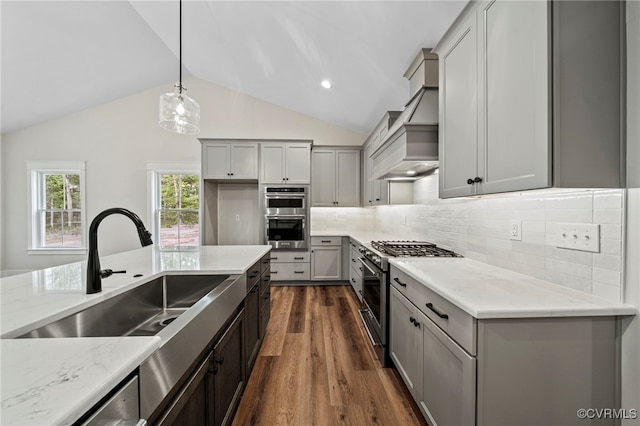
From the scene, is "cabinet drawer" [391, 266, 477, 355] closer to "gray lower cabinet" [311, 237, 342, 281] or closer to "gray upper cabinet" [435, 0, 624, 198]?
"gray upper cabinet" [435, 0, 624, 198]

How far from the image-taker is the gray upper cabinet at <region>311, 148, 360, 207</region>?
182 inches

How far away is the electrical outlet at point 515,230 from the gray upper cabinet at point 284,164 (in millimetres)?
3107

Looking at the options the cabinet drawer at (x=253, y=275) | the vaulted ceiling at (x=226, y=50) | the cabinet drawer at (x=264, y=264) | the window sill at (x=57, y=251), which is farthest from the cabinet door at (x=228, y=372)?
the window sill at (x=57, y=251)

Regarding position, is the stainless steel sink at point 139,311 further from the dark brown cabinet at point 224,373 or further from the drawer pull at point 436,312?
the drawer pull at point 436,312

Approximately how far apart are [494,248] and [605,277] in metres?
0.66

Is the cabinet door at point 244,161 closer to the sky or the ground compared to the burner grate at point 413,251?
closer to the sky

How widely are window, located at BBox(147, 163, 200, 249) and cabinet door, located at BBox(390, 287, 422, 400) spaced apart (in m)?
3.97

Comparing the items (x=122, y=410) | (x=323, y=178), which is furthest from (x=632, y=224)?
(x=323, y=178)

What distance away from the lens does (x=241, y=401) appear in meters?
1.78

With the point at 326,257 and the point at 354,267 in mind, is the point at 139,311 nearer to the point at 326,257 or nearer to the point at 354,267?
the point at 354,267

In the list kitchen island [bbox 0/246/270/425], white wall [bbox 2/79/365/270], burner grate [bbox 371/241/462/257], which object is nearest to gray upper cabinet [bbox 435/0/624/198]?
burner grate [bbox 371/241/462/257]

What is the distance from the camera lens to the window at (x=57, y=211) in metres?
4.74

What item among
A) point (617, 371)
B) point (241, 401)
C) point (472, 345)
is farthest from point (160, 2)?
point (617, 371)

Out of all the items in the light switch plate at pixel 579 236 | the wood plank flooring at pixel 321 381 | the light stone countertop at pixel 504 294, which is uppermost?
the light switch plate at pixel 579 236
